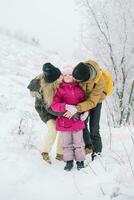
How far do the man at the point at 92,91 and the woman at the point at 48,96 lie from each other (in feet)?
1.19

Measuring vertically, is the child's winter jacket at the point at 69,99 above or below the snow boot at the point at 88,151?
above

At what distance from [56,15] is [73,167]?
1309 inches

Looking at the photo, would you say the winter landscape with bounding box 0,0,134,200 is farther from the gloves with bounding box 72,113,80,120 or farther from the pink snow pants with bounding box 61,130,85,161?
the gloves with bounding box 72,113,80,120

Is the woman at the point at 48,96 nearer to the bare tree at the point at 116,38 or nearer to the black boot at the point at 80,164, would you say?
the black boot at the point at 80,164

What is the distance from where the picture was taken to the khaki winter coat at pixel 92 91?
6855 millimetres

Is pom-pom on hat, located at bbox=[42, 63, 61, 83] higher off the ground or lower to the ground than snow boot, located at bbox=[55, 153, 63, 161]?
higher

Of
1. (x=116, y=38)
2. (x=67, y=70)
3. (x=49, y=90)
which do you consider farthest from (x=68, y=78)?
(x=116, y=38)

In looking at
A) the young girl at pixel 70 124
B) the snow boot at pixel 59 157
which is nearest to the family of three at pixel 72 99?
the young girl at pixel 70 124

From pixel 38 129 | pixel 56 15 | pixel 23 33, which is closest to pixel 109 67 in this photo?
pixel 38 129

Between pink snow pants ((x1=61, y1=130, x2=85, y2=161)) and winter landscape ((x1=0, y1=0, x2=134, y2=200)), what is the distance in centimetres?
19

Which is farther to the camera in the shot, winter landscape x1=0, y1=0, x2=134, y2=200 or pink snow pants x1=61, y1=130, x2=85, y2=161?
pink snow pants x1=61, y1=130, x2=85, y2=161

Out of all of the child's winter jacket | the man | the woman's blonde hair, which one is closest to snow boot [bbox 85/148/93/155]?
the man

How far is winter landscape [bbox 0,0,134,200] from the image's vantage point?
596 cm

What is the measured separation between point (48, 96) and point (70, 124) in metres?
0.54
